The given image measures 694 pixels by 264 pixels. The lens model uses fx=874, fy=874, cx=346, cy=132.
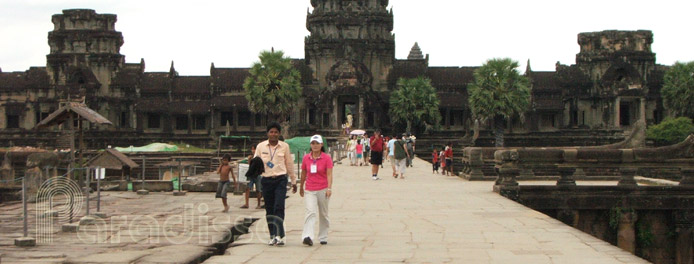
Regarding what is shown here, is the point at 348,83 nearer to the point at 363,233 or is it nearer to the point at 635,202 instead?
the point at 635,202

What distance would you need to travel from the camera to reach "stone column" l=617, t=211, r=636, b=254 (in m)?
18.1

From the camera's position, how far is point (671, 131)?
61.2 meters

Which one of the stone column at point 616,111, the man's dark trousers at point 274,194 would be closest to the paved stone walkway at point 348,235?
the man's dark trousers at point 274,194

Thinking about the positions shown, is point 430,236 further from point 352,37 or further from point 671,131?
point 352,37

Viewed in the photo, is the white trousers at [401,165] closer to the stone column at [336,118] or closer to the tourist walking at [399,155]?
the tourist walking at [399,155]

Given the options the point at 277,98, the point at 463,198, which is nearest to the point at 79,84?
the point at 277,98

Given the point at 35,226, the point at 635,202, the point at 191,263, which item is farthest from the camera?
the point at 635,202

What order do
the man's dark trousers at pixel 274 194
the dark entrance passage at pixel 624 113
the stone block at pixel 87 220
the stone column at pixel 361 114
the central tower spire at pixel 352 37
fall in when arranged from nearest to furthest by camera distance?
the man's dark trousers at pixel 274 194, the stone block at pixel 87 220, the stone column at pixel 361 114, the central tower spire at pixel 352 37, the dark entrance passage at pixel 624 113

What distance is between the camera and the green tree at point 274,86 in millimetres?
61469

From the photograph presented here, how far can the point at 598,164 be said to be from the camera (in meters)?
19.1

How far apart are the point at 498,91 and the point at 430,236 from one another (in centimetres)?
5013

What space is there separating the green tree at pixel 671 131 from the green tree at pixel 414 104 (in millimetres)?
15426

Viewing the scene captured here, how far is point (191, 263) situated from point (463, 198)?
10134 mm

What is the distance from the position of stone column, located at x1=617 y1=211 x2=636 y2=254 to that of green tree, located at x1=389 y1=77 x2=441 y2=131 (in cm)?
4428
